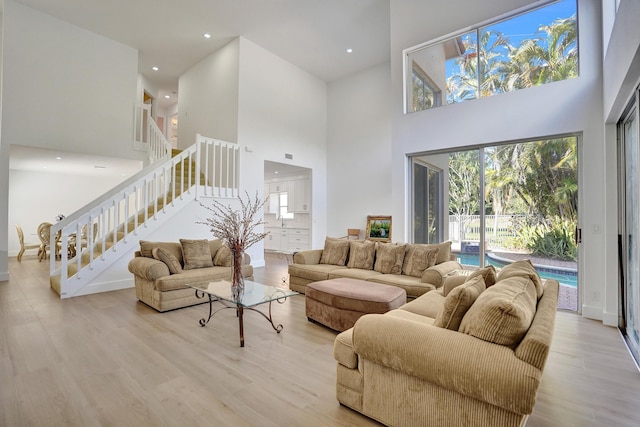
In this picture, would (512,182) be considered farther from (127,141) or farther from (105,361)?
(127,141)

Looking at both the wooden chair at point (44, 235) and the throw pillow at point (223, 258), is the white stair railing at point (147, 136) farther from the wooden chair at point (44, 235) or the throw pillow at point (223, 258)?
the throw pillow at point (223, 258)

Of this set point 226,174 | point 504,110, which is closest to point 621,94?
point 504,110

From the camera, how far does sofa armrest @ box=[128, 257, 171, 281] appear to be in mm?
3740

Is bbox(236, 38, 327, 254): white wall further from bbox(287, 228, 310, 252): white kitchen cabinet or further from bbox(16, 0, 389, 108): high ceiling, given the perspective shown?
bbox(287, 228, 310, 252): white kitchen cabinet

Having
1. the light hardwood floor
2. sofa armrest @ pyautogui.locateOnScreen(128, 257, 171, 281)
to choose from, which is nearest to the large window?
the light hardwood floor

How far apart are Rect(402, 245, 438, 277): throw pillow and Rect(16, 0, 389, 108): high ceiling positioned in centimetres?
489

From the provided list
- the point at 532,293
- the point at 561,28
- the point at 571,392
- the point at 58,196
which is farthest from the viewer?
the point at 58,196

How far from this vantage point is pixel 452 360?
1.43 m

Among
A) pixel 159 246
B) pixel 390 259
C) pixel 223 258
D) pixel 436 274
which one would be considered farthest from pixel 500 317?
pixel 159 246

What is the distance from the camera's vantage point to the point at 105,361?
2.46m

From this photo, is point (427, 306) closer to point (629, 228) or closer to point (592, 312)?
point (629, 228)

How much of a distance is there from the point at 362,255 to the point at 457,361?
316cm

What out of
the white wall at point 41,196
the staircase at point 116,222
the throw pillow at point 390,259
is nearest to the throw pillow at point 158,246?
the staircase at point 116,222

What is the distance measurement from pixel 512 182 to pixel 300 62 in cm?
613
